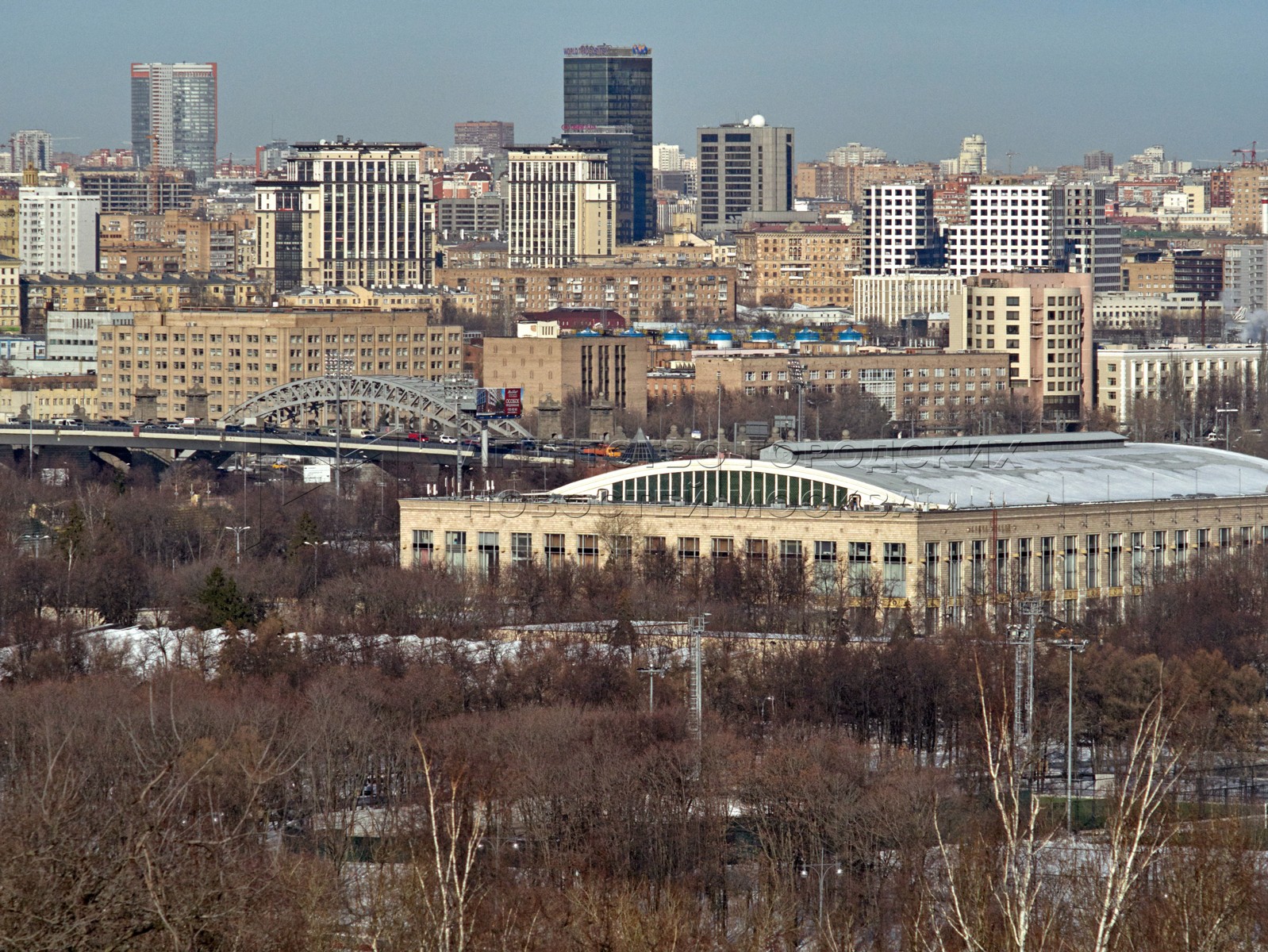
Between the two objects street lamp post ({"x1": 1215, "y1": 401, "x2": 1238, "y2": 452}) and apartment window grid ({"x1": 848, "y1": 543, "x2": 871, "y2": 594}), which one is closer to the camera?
apartment window grid ({"x1": 848, "y1": 543, "x2": 871, "y2": 594})

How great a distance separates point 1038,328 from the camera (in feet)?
445

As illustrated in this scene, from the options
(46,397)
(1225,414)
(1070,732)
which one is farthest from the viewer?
(46,397)

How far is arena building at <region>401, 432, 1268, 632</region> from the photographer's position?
6322cm

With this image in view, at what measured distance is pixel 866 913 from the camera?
1414 inches

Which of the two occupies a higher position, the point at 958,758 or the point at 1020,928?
the point at 1020,928

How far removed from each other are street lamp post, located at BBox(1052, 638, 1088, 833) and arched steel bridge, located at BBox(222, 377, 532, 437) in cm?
7050

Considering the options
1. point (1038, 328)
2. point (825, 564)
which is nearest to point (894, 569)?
point (825, 564)

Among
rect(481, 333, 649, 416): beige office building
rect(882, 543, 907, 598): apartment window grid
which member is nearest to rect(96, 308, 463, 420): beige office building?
rect(481, 333, 649, 416): beige office building

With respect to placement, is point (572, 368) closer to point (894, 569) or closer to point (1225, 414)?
point (1225, 414)

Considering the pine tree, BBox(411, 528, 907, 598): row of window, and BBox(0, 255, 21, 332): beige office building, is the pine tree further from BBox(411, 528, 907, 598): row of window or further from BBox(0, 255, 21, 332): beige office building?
BBox(0, 255, 21, 332): beige office building

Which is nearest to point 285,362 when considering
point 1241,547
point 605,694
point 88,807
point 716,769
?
point 1241,547

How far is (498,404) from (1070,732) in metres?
71.2

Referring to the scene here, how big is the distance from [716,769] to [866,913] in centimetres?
650

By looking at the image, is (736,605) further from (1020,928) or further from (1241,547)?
(1020,928)
